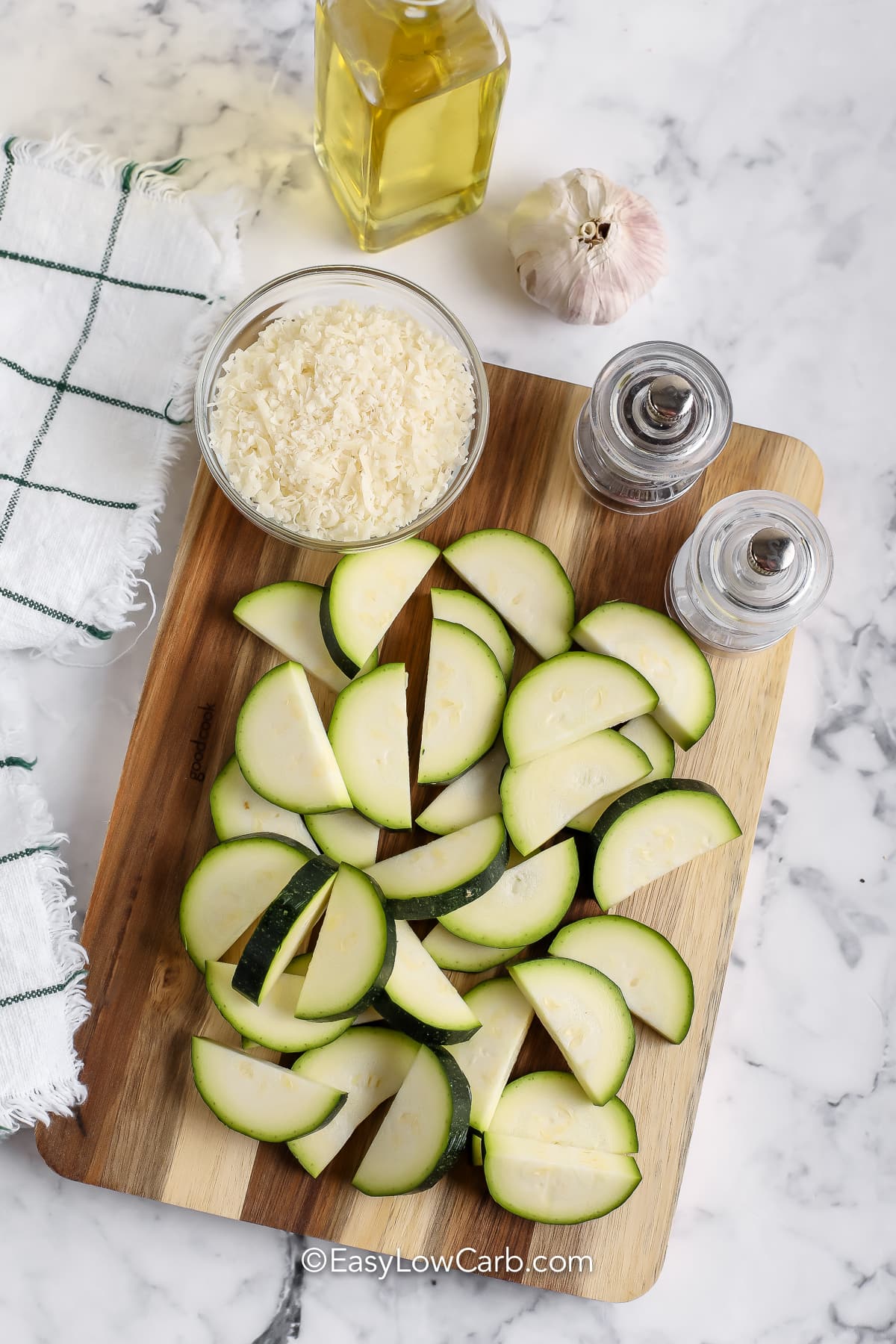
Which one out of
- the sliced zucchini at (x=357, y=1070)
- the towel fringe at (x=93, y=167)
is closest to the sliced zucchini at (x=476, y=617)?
the sliced zucchini at (x=357, y=1070)

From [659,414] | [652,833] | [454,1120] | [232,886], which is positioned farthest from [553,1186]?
[659,414]

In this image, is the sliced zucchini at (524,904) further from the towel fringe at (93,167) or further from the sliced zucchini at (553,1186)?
the towel fringe at (93,167)

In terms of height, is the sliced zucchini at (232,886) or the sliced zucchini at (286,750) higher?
the sliced zucchini at (286,750)

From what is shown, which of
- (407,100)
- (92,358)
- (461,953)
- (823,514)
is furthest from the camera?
(823,514)

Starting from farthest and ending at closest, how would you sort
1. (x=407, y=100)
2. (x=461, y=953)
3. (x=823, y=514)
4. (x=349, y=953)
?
(x=823, y=514)
(x=461, y=953)
(x=349, y=953)
(x=407, y=100)

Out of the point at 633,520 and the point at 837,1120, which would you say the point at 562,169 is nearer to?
the point at 633,520

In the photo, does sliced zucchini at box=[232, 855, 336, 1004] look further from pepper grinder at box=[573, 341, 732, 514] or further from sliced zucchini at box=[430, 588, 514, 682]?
pepper grinder at box=[573, 341, 732, 514]

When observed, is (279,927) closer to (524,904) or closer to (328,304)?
(524,904)

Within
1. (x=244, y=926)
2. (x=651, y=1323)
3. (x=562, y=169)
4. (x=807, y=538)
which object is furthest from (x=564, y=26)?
(x=651, y=1323)
